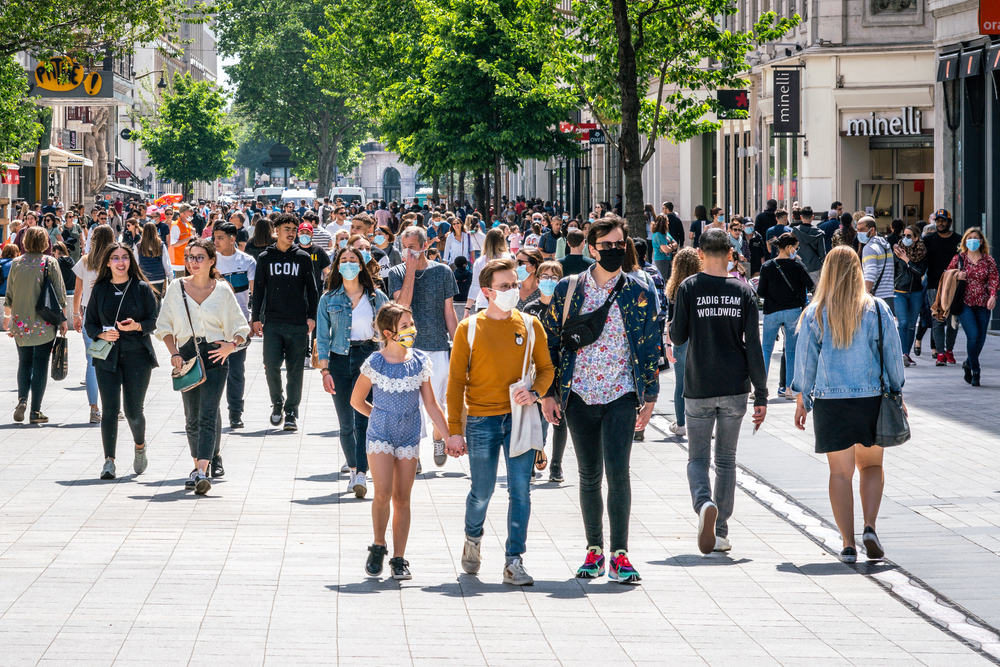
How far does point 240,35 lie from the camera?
89.9 meters

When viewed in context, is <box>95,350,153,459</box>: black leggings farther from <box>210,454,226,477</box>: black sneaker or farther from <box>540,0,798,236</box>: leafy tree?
<box>540,0,798,236</box>: leafy tree

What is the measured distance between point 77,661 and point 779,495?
5.48 metres

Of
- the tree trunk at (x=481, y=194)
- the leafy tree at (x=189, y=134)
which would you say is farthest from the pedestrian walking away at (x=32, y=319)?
the leafy tree at (x=189, y=134)

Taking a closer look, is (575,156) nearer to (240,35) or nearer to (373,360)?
(373,360)

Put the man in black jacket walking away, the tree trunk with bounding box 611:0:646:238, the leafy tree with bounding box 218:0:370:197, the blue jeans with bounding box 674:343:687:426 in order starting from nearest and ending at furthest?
1. the blue jeans with bounding box 674:343:687:426
2. the man in black jacket walking away
3. the tree trunk with bounding box 611:0:646:238
4. the leafy tree with bounding box 218:0:370:197

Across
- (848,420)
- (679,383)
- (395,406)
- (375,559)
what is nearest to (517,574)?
(375,559)

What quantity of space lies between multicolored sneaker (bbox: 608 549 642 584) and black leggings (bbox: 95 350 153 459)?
14.9ft

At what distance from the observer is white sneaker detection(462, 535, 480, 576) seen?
7.58m

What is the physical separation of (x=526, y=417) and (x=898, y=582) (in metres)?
2.10

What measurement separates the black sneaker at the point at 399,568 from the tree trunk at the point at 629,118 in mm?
13931

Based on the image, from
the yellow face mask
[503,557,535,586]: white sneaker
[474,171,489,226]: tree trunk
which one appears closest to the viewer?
[503,557,535,586]: white sneaker

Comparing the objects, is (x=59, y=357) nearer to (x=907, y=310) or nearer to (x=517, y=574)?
(x=517, y=574)

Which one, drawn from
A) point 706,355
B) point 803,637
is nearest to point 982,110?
point 706,355

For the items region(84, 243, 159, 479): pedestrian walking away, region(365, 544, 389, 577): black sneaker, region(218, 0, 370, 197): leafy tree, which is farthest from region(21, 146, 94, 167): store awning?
region(365, 544, 389, 577): black sneaker
